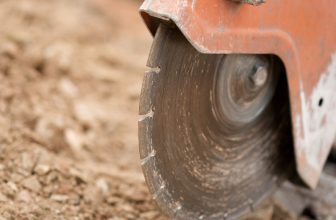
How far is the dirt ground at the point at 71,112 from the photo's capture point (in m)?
2.78

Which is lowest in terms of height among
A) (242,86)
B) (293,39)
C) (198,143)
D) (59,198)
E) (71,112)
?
(71,112)

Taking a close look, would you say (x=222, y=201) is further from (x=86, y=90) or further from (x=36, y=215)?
(x=86, y=90)

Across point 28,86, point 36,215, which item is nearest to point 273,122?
point 36,215

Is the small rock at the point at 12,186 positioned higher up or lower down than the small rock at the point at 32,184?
higher up

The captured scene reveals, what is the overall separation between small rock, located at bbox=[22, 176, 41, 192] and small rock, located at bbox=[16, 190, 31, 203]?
2.2 inches

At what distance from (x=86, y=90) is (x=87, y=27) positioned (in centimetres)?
122

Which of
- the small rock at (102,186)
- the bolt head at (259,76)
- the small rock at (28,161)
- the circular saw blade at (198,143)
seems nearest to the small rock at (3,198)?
the small rock at (28,161)

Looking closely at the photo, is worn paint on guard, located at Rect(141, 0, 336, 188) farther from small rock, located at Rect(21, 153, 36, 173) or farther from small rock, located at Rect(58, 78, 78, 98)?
small rock, located at Rect(58, 78, 78, 98)

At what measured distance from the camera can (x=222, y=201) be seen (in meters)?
2.57

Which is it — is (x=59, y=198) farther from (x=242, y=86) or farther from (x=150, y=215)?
(x=242, y=86)

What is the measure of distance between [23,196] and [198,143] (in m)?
0.82

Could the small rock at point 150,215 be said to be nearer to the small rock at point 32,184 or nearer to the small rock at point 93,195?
the small rock at point 93,195

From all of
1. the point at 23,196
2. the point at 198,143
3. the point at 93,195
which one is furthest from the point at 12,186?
the point at 198,143

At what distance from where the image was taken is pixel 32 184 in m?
2.74
